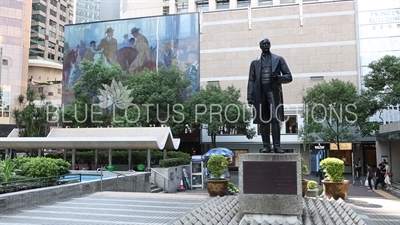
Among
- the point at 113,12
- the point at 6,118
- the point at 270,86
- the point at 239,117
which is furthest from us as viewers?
the point at 113,12

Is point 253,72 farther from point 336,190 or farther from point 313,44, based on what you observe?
point 313,44

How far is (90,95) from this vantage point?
32.3 m

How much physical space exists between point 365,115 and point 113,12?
169 ft

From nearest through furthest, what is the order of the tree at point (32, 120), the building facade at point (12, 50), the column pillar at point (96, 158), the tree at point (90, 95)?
the column pillar at point (96, 158) → the tree at point (90, 95) → the tree at point (32, 120) → the building facade at point (12, 50)

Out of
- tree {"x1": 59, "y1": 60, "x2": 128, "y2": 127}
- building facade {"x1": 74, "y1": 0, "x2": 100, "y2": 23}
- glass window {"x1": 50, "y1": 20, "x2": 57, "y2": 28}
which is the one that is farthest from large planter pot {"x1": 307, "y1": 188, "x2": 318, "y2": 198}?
building facade {"x1": 74, "y1": 0, "x2": 100, "y2": 23}

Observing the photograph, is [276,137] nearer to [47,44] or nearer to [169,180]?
[169,180]

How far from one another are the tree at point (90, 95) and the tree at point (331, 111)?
16.5m

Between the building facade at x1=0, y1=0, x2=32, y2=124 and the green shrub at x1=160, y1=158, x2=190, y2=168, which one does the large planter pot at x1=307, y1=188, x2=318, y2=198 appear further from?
the building facade at x1=0, y1=0, x2=32, y2=124

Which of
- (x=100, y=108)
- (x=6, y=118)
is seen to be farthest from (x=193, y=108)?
(x=6, y=118)

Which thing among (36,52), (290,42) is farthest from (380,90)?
(36,52)

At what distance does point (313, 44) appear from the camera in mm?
33812

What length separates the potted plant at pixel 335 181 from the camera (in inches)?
498

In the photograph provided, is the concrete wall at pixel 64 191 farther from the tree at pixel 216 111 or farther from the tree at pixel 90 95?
the tree at pixel 90 95

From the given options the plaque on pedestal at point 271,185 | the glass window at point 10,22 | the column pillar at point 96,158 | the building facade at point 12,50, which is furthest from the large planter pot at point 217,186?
the glass window at point 10,22
